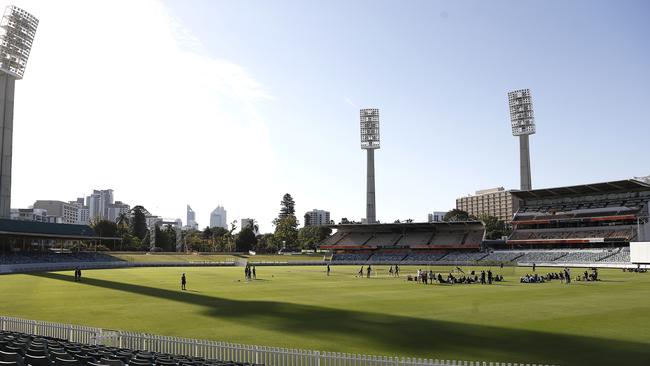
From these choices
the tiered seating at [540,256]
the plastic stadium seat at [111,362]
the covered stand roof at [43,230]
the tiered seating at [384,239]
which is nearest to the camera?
the plastic stadium seat at [111,362]

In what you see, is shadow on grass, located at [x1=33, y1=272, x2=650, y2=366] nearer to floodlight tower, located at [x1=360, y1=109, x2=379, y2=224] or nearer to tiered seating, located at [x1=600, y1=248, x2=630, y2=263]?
tiered seating, located at [x1=600, y1=248, x2=630, y2=263]

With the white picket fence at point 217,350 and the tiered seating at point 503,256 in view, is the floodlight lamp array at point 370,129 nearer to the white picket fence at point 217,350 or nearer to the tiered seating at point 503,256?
the tiered seating at point 503,256

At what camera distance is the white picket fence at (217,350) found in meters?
14.5

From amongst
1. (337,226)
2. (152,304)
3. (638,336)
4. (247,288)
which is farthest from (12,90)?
(638,336)

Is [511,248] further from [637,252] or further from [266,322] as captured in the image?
[266,322]

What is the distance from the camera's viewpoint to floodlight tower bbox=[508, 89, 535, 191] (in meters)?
116

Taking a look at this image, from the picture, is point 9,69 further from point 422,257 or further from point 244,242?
point 244,242

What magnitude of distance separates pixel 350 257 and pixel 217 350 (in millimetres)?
98012

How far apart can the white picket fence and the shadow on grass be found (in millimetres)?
2344

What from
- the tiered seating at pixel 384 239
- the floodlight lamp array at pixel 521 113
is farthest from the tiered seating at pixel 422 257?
the floodlight lamp array at pixel 521 113

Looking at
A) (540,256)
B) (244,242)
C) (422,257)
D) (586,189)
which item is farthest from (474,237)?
(244,242)

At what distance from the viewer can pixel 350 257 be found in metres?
113

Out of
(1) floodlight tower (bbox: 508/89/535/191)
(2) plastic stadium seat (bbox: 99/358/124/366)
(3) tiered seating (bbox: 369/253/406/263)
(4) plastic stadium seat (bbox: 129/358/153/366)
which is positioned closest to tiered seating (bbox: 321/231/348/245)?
(3) tiered seating (bbox: 369/253/406/263)

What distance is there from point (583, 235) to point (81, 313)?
87.2 m
